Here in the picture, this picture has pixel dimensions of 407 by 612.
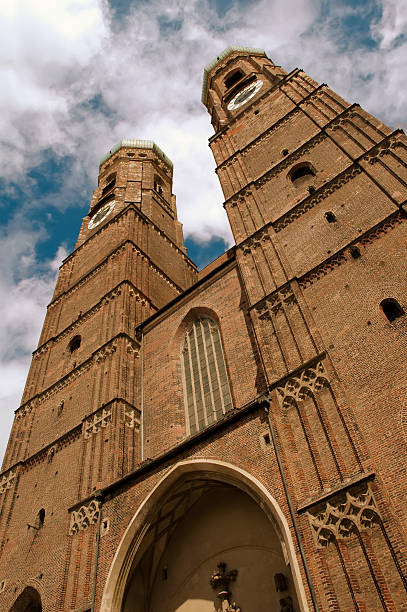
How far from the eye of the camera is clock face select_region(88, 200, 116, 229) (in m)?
26.2

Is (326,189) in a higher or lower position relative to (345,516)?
higher

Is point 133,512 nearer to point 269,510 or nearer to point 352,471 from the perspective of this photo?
point 269,510

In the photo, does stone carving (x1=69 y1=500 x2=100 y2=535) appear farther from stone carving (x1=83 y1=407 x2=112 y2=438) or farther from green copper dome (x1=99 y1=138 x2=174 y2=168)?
green copper dome (x1=99 y1=138 x2=174 y2=168)

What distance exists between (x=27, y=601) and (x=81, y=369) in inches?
268

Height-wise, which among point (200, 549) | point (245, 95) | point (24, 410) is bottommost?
point (200, 549)

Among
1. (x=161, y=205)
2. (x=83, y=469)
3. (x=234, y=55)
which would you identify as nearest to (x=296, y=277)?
(x=83, y=469)

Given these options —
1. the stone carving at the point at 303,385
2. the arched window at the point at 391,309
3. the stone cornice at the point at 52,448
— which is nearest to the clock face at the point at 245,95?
the stone cornice at the point at 52,448

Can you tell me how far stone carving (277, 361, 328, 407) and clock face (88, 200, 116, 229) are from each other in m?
18.9

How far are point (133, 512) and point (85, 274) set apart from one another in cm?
1311

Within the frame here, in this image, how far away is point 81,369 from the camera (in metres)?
16.6

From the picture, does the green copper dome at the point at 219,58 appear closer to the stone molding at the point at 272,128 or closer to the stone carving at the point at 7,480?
the stone molding at the point at 272,128

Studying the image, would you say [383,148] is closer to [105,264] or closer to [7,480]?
[105,264]

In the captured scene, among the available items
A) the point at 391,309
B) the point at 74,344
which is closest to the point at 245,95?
the point at 74,344

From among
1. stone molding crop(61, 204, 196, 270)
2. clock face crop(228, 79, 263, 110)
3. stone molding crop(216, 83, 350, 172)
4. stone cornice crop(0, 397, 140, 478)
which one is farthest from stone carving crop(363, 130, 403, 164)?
stone molding crop(61, 204, 196, 270)
